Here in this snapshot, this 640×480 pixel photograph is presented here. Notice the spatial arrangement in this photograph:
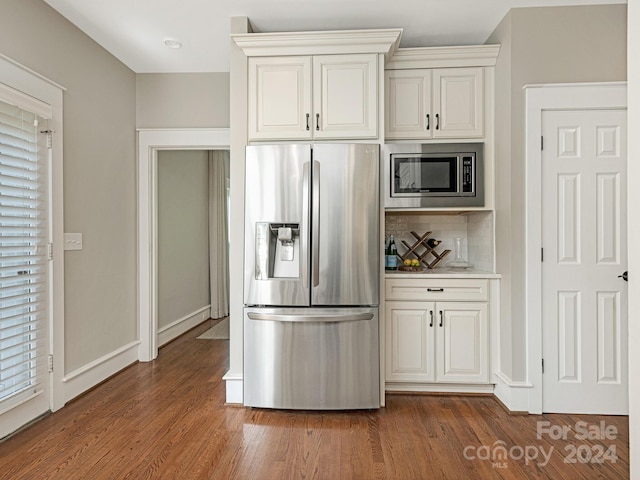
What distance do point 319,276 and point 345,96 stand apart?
1.26 metres

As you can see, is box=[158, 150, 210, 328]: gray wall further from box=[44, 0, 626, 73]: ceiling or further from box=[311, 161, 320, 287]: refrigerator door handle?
box=[311, 161, 320, 287]: refrigerator door handle

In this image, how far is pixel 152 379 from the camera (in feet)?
11.0

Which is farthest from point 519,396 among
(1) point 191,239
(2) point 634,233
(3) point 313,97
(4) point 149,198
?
(1) point 191,239

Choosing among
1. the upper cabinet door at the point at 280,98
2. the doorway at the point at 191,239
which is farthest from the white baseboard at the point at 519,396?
the doorway at the point at 191,239

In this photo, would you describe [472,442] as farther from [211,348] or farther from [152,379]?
[211,348]

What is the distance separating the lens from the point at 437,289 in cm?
295

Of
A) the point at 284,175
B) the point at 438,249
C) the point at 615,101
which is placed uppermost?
the point at 615,101

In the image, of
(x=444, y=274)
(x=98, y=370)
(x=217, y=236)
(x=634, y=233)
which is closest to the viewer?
(x=634, y=233)

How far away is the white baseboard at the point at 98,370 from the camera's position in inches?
113

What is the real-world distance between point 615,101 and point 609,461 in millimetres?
2186

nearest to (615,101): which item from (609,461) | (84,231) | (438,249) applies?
(438,249)

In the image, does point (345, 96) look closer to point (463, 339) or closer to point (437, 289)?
point (437, 289)

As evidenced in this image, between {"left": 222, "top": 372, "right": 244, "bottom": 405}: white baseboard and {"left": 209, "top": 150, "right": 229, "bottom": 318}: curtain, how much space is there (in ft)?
9.91

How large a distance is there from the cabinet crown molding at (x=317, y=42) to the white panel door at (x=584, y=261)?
1221 mm
